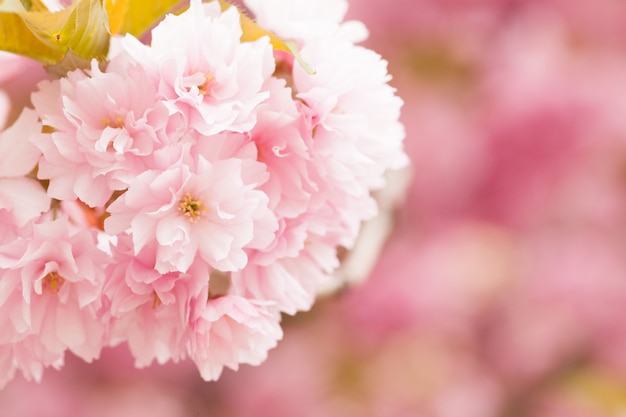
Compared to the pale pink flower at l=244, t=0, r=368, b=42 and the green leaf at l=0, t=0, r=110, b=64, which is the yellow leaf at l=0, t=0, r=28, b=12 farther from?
the pale pink flower at l=244, t=0, r=368, b=42

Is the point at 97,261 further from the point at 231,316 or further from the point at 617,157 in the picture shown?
the point at 617,157

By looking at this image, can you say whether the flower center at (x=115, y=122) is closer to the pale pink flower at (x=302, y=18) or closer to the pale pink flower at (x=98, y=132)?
the pale pink flower at (x=98, y=132)

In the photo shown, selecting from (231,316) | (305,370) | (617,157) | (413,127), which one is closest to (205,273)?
(231,316)

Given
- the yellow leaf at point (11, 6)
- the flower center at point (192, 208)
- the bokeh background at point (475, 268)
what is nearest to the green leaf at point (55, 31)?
the yellow leaf at point (11, 6)

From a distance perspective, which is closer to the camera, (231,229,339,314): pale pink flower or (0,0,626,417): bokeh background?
(231,229,339,314): pale pink flower

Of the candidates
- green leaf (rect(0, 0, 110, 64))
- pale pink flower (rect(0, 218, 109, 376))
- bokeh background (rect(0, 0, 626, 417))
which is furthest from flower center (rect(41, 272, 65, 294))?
bokeh background (rect(0, 0, 626, 417))

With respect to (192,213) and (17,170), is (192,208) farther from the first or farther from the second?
(17,170)

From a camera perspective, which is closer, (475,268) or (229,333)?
(229,333)

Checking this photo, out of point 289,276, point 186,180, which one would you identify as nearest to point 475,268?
point 289,276

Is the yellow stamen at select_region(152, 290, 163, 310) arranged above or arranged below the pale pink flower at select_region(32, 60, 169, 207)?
below
